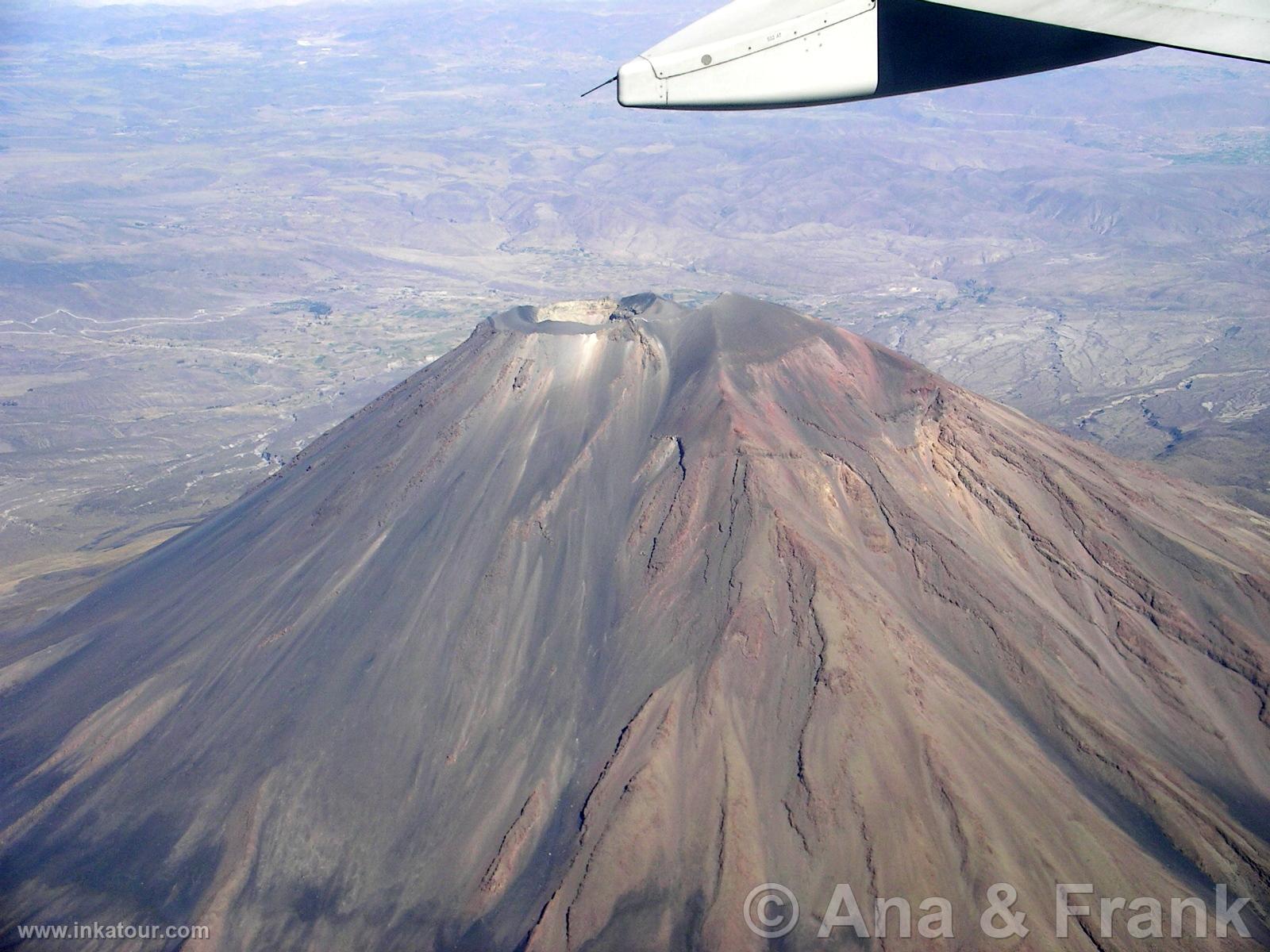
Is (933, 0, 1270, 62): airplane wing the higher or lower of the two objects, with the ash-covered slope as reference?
higher

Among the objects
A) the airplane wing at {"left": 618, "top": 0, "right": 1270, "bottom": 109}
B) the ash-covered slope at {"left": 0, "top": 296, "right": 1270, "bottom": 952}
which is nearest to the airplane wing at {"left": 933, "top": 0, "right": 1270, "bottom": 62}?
the airplane wing at {"left": 618, "top": 0, "right": 1270, "bottom": 109}

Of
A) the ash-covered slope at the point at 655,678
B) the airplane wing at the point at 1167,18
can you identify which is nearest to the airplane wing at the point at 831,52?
the airplane wing at the point at 1167,18

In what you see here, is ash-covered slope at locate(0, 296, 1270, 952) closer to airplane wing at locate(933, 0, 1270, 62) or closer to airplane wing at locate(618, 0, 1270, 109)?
airplane wing at locate(618, 0, 1270, 109)

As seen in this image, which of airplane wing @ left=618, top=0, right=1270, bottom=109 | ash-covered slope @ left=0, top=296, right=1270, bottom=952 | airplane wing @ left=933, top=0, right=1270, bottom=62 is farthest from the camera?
ash-covered slope @ left=0, top=296, right=1270, bottom=952

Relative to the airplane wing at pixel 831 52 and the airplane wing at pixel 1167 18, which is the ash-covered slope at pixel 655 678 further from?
the airplane wing at pixel 1167 18

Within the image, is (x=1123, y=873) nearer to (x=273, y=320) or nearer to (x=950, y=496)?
(x=950, y=496)

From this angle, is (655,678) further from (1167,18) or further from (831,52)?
Answer: (1167,18)

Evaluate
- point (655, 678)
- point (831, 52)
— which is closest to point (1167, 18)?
point (831, 52)
